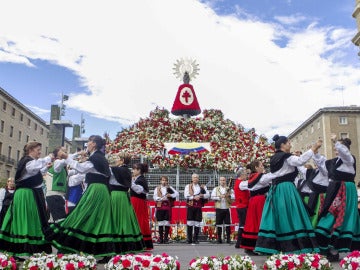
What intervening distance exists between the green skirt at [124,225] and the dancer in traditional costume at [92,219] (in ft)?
0.97

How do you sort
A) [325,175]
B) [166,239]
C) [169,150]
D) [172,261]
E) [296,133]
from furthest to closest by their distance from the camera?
[296,133], [169,150], [166,239], [325,175], [172,261]

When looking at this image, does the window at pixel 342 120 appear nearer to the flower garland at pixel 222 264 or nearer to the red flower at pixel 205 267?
the flower garland at pixel 222 264

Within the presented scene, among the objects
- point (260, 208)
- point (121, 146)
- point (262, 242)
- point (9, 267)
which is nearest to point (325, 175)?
point (260, 208)

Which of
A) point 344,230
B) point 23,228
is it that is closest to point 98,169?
point 23,228

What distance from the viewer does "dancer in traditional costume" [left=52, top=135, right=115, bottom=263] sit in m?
5.59

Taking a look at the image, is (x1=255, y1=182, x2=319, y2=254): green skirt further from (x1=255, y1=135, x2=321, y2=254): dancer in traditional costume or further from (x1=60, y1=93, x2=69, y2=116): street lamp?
(x1=60, y1=93, x2=69, y2=116): street lamp

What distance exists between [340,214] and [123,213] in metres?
3.45

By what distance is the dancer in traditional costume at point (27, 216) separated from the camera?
19.0ft

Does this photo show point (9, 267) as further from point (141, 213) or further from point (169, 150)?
Result: point (169, 150)

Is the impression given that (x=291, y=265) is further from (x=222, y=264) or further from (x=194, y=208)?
(x=194, y=208)

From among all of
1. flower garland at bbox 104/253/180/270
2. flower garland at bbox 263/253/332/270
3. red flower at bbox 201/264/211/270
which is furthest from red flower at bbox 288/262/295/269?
flower garland at bbox 104/253/180/270

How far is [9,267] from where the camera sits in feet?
14.3

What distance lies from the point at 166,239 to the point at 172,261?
702 centimetres

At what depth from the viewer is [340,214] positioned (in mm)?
6262
